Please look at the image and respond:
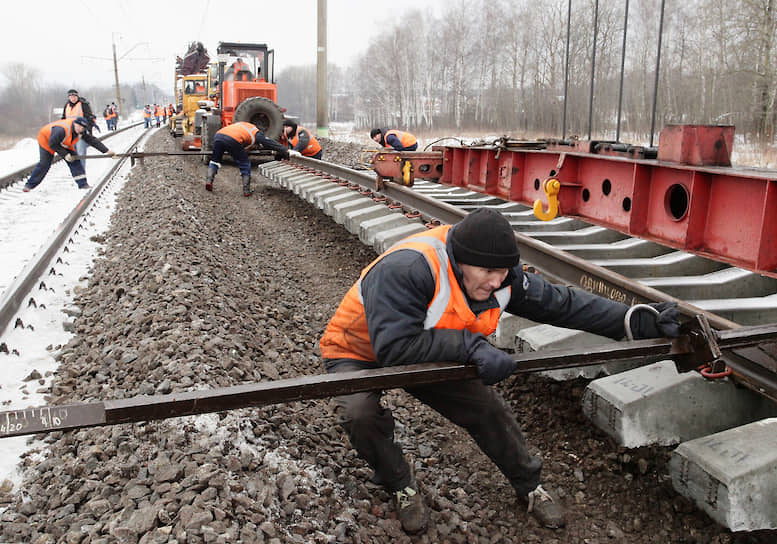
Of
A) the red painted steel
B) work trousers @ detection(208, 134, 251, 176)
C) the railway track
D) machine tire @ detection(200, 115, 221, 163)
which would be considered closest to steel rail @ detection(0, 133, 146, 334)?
the railway track

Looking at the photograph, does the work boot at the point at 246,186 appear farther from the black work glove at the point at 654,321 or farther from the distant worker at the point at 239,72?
the black work glove at the point at 654,321

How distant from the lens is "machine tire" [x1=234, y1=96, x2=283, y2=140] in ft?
45.4

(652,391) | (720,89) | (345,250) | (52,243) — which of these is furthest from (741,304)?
(720,89)

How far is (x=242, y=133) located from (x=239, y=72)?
5.81 meters

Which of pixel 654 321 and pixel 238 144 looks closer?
pixel 654 321

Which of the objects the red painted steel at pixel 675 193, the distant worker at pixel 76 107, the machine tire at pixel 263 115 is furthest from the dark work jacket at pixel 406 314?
the distant worker at pixel 76 107

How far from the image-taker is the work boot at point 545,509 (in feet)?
8.99

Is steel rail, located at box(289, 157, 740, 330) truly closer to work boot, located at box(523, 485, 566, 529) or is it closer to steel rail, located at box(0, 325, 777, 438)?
steel rail, located at box(0, 325, 777, 438)

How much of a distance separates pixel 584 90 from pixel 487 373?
29.8 feet

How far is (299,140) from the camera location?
1275cm

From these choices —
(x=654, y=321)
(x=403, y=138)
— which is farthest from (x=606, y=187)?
(x=403, y=138)

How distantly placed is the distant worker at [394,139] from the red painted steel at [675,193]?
4017mm

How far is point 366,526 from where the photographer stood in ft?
8.58

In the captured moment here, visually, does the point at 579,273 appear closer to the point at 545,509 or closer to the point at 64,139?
the point at 545,509
